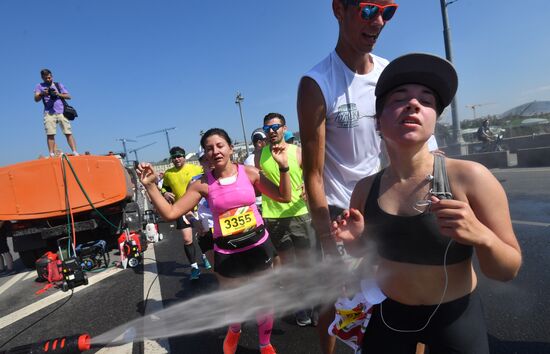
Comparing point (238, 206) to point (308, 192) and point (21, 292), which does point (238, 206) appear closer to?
point (308, 192)

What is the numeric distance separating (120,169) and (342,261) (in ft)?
21.1

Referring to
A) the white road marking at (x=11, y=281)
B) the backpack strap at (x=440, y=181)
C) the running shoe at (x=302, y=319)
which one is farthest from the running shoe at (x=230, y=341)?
the white road marking at (x=11, y=281)

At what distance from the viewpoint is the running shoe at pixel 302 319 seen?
11.5 feet

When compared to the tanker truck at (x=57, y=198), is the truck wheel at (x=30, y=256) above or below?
below

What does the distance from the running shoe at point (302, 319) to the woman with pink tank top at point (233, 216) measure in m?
0.61

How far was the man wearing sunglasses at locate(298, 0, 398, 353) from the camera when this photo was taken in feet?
5.95

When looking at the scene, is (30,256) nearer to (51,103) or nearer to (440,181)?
(51,103)

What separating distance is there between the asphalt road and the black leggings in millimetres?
1540

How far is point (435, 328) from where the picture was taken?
4.92 feet

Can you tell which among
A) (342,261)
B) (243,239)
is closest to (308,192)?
(342,261)

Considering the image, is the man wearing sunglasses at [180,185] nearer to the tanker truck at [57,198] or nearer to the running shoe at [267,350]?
the tanker truck at [57,198]

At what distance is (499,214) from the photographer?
1.34 meters

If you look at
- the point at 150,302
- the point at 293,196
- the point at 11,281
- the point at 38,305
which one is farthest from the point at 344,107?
the point at 11,281

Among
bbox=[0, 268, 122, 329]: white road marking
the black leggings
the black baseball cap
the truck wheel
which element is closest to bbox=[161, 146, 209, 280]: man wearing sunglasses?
bbox=[0, 268, 122, 329]: white road marking
